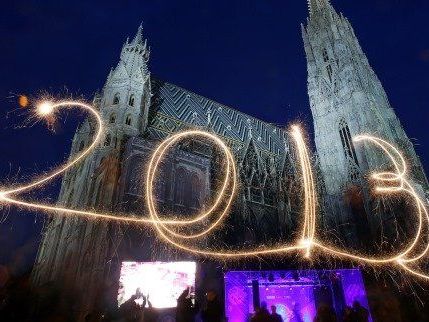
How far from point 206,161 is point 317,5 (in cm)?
3200

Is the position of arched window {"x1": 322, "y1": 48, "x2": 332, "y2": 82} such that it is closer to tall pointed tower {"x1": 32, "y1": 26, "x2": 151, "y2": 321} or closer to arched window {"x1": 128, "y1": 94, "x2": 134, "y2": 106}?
tall pointed tower {"x1": 32, "y1": 26, "x2": 151, "y2": 321}

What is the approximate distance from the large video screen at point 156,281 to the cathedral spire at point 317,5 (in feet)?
133

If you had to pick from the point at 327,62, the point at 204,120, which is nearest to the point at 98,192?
the point at 204,120

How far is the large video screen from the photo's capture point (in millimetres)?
15250

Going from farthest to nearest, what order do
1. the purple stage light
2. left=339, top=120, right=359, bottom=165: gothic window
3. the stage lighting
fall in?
left=339, top=120, right=359, bottom=165: gothic window → the stage lighting → the purple stage light

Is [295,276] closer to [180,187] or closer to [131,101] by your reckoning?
[180,187]

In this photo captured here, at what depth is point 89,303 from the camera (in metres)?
16.2

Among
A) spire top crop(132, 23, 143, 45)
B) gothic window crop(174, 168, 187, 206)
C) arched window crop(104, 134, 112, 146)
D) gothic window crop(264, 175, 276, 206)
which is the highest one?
spire top crop(132, 23, 143, 45)

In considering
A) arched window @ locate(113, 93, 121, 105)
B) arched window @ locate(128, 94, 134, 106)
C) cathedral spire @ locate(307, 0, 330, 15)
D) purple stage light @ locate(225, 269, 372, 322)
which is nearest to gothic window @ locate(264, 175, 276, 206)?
purple stage light @ locate(225, 269, 372, 322)

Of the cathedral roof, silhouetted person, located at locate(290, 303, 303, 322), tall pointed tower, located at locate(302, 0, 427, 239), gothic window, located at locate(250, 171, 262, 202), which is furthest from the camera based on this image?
tall pointed tower, located at locate(302, 0, 427, 239)

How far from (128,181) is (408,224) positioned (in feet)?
71.2

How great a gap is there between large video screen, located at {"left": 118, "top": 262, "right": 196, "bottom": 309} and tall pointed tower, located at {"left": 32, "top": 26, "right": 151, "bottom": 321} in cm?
187

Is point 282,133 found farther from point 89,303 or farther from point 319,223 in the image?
point 89,303

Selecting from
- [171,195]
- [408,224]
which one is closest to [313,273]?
[171,195]
